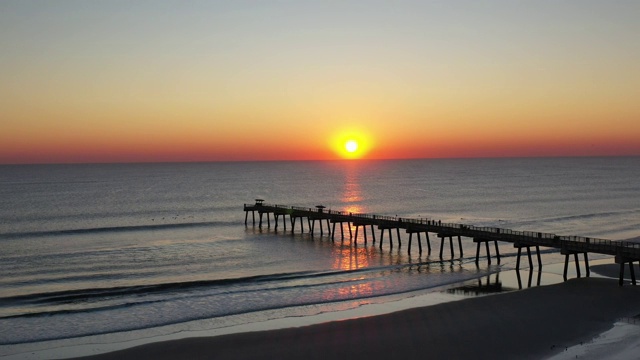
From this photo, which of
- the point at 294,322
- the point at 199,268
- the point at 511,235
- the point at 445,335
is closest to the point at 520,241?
the point at 511,235

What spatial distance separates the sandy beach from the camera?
26547mm

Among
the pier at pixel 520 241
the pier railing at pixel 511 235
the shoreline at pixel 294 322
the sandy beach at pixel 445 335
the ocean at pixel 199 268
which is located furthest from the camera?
the pier railing at pixel 511 235

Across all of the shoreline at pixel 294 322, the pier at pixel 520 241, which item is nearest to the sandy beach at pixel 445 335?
the shoreline at pixel 294 322

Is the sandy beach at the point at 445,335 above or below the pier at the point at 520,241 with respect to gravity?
below

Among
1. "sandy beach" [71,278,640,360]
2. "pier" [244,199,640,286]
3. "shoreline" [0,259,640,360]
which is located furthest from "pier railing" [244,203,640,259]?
"sandy beach" [71,278,640,360]

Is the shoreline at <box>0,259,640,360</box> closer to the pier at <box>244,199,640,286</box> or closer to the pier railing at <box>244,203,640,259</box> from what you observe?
the pier at <box>244,199,640,286</box>

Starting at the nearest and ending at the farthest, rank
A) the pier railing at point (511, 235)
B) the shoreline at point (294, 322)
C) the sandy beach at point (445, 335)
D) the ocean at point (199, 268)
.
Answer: the sandy beach at point (445, 335), the shoreline at point (294, 322), the ocean at point (199, 268), the pier railing at point (511, 235)

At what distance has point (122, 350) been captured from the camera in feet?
89.5

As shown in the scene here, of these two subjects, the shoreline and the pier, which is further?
the pier

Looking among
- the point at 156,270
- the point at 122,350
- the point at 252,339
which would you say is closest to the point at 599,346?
the point at 252,339

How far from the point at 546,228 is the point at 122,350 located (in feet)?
193

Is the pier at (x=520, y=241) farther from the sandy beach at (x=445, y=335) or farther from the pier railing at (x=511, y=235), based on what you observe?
the sandy beach at (x=445, y=335)

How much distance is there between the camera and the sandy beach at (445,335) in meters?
26.5

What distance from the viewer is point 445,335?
28922mm
